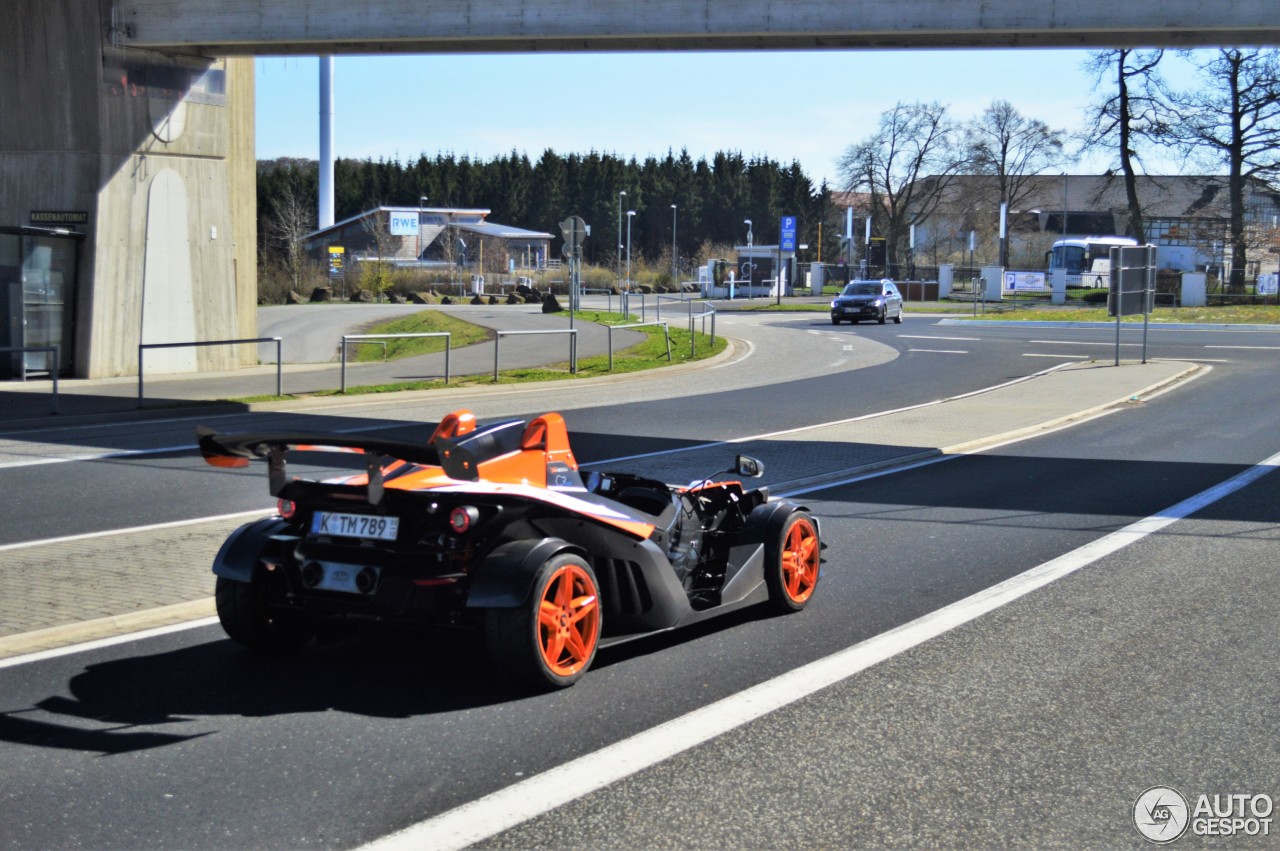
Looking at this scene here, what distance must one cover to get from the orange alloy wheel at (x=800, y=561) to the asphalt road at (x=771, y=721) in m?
0.17

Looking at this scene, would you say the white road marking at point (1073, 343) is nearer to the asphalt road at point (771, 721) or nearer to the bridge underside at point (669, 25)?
the bridge underside at point (669, 25)

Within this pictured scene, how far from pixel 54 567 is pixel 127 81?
57.7 ft

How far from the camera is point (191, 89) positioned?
81.4 feet

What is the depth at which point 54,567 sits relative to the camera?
8406mm

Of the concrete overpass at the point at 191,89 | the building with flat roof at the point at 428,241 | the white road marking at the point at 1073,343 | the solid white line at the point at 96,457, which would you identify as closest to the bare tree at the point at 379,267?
the building with flat roof at the point at 428,241

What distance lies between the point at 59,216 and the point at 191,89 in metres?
3.53

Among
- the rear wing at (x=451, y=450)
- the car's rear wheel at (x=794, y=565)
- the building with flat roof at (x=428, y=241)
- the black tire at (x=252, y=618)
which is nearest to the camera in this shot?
the rear wing at (x=451, y=450)

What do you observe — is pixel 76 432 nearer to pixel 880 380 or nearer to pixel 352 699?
pixel 352 699

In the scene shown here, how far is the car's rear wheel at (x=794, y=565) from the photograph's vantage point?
727 centimetres

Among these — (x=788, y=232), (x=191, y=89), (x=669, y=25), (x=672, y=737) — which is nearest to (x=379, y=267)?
(x=788, y=232)

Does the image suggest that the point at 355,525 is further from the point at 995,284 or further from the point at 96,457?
the point at 995,284

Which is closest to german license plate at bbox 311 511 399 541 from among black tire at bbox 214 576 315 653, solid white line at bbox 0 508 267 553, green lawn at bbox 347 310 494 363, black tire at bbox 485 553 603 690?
black tire at bbox 214 576 315 653

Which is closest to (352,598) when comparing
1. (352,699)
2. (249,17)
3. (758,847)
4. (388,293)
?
(352,699)

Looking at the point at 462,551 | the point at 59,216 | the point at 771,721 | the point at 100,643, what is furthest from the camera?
the point at 59,216
